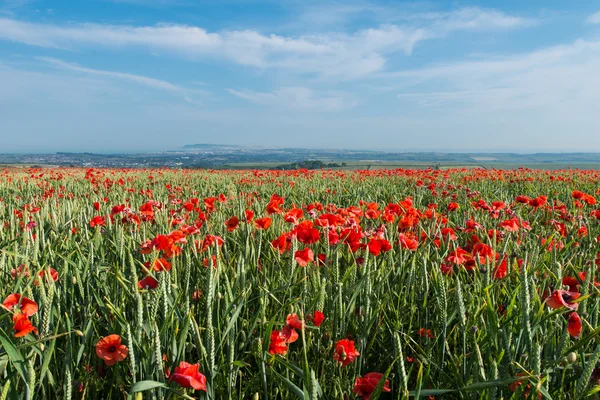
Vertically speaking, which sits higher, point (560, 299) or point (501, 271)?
point (560, 299)

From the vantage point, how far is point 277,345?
4.41 feet

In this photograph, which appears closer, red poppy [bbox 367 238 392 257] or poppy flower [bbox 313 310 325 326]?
poppy flower [bbox 313 310 325 326]

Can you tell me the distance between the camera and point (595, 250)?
110 inches

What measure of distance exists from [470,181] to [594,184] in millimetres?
2256

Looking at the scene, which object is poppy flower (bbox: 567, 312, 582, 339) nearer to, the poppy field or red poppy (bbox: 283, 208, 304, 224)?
the poppy field

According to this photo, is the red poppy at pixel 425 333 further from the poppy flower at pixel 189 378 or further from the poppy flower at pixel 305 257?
the poppy flower at pixel 189 378

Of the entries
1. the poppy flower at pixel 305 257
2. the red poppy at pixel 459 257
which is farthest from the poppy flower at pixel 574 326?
the poppy flower at pixel 305 257

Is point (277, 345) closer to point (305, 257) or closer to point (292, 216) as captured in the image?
point (305, 257)

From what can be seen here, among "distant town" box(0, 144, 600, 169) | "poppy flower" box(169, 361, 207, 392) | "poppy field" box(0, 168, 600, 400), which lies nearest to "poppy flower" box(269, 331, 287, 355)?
"poppy field" box(0, 168, 600, 400)

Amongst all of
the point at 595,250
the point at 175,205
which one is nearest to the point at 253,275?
the point at 595,250

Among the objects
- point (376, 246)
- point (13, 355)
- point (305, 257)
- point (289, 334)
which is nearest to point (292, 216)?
point (305, 257)

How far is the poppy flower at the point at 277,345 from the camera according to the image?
1340 millimetres

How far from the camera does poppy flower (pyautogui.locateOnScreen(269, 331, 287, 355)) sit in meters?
1.34

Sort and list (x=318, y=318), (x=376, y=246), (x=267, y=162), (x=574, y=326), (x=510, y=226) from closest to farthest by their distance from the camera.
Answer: (x=574, y=326)
(x=318, y=318)
(x=376, y=246)
(x=510, y=226)
(x=267, y=162)
